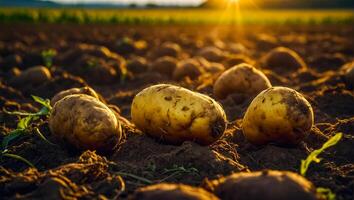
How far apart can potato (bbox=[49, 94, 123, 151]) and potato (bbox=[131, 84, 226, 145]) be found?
321 millimetres

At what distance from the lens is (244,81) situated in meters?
5.74

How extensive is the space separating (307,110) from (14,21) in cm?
1962

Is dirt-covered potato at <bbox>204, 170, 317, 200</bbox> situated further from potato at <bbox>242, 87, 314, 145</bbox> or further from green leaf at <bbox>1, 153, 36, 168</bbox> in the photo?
green leaf at <bbox>1, 153, 36, 168</bbox>

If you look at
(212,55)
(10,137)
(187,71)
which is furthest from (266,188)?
(212,55)

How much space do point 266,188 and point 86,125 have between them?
5.84ft

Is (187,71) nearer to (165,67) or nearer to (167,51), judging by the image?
(165,67)

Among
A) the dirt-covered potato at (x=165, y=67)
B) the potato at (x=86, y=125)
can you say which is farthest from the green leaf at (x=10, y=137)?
the dirt-covered potato at (x=165, y=67)

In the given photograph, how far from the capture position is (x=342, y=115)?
5.51 meters

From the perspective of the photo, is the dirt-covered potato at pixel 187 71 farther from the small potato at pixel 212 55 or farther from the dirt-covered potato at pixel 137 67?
the small potato at pixel 212 55

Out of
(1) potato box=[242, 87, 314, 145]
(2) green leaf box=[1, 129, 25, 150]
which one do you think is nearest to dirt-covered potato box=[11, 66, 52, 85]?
(2) green leaf box=[1, 129, 25, 150]

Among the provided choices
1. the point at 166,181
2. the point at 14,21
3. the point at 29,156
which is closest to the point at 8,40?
the point at 14,21

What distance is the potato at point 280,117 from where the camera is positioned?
3963 mm

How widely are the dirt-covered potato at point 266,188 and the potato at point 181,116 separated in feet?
3.75

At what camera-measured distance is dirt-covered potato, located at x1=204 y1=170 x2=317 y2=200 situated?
2.54m
